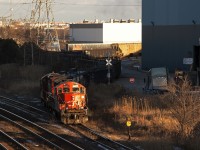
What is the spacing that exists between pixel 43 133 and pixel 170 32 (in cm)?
3405

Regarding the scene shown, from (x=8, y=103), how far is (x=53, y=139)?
16.9 meters

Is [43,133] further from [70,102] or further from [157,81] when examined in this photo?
[157,81]

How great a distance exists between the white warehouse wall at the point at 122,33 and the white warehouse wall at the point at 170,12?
6360cm

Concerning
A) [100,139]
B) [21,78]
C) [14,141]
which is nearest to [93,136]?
[100,139]

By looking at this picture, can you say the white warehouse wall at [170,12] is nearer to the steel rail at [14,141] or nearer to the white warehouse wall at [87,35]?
the steel rail at [14,141]

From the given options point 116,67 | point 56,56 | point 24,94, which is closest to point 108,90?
point 24,94

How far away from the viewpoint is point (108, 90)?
34969 mm

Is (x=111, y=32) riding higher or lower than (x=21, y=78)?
higher

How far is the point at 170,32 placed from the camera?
55.3 m

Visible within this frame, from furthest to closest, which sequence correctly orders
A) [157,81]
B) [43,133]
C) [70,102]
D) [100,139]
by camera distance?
1. [157,81]
2. [70,102]
3. [43,133]
4. [100,139]

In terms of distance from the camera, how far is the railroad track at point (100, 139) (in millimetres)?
20458

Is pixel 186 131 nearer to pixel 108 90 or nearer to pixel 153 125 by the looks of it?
pixel 153 125

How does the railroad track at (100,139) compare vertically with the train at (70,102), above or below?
below

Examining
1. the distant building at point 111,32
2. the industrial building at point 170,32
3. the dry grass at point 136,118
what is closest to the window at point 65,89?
the dry grass at point 136,118
